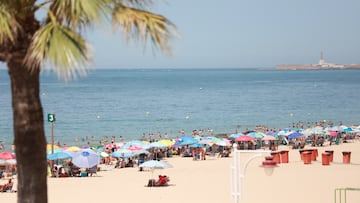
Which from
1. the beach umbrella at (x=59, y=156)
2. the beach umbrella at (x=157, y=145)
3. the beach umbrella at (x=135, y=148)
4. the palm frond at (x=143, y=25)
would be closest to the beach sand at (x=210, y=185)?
the beach umbrella at (x=59, y=156)

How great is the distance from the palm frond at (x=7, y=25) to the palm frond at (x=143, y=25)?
0.76 m

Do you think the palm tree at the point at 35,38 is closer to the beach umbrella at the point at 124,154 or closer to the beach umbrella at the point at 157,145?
the beach umbrella at the point at 124,154

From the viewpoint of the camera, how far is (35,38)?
15.3ft

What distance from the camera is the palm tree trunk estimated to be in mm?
5012

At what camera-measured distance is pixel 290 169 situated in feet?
80.5

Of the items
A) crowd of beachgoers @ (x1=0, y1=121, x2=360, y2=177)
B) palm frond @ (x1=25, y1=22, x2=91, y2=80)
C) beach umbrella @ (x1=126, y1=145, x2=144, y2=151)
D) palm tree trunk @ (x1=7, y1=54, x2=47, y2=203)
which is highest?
palm frond @ (x1=25, y1=22, x2=91, y2=80)

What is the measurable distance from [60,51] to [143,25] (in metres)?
0.78

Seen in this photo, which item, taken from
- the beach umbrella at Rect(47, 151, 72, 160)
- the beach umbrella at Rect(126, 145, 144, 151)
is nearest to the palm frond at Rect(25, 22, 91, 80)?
the beach umbrella at Rect(47, 151, 72, 160)

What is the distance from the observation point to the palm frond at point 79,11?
462 centimetres

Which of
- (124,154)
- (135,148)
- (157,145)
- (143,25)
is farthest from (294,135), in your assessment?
(143,25)

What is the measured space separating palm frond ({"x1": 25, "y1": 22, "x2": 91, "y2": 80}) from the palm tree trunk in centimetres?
35

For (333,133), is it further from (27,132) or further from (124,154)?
(27,132)

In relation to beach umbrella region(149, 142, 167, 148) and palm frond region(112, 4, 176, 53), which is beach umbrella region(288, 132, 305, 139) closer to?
beach umbrella region(149, 142, 167, 148)

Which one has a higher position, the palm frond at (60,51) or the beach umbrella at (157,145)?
the palm frond at (60,51)
